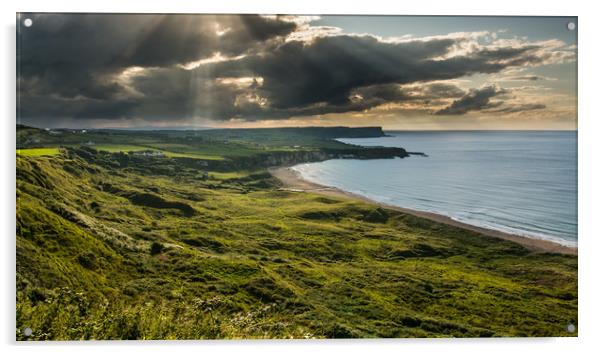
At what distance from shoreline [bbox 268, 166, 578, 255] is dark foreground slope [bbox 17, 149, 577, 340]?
117mm

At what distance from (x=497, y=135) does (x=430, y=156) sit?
119 centimetres

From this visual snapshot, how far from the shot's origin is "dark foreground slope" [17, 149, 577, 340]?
5801 millimetres

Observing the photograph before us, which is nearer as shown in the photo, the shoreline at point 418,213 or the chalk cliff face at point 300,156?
the shoreline at point 418,213

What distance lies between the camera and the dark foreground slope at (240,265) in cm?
580

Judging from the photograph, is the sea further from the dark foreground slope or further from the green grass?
the green grass

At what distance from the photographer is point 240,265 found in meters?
6.39

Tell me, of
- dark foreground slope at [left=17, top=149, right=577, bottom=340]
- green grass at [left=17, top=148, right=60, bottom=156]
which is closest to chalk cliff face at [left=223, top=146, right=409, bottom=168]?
dark foreground slope at [left=17, top=149, right=577, bottom=340]

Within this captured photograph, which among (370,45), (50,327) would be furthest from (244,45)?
(50,327)

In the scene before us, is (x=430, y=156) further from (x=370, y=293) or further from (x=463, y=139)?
(x=370, y=293)

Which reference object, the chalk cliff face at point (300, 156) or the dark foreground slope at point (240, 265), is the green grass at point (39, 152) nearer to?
the dark foreground slope at point (240, 265)

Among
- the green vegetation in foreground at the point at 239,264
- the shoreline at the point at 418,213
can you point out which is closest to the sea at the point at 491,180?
the shoreline at the point at 418,213

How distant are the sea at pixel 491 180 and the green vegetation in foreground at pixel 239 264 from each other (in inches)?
13.9

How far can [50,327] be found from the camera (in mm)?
5645

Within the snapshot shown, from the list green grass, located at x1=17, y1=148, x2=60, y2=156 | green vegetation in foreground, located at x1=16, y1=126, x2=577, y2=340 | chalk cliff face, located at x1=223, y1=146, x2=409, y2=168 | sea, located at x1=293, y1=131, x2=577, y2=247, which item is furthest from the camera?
chalk cliff face, located at x1=223, y1=146, x2=409, y2=168
